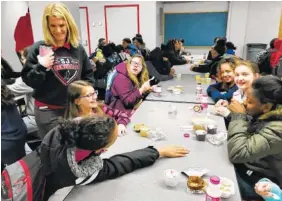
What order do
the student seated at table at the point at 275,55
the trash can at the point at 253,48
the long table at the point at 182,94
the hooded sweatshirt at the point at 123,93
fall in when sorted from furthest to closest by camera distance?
the trash can at the point at 253,48 < the student seated at table at the point at 275,55 < the long table at the point at 182,94 < the hooded sweatshirt at the point at 123,93

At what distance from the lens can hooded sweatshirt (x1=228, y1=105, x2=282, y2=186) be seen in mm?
1244

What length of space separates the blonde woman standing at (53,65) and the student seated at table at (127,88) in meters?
0.61

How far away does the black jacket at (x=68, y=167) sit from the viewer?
1.06 m

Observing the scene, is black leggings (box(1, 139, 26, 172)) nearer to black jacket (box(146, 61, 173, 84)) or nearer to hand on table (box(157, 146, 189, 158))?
hand on table (box(157, 146, 189, 158))

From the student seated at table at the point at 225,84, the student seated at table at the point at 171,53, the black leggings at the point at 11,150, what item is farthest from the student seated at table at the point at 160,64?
the black leggings at the point at 11,150

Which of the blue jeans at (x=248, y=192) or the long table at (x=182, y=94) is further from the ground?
the long table at (x=182, y=94)

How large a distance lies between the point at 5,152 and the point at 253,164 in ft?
5.14

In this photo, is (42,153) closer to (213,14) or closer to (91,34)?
(91,34)

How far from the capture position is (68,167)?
1065 millimetres

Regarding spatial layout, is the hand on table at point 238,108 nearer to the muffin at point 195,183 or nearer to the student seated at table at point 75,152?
the muffin at point 195,183

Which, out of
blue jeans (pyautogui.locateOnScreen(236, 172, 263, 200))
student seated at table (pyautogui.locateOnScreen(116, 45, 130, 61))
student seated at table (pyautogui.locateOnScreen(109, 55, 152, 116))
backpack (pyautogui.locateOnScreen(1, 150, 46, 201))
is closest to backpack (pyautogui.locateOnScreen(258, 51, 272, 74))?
student seated at table (pyautogui.locateOnScreen(116, 45, 130, 61))

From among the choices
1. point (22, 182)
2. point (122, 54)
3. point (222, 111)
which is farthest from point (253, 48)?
point (22, 182)

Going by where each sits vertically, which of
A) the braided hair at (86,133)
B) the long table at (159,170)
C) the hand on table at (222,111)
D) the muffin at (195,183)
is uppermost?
the braided hair at (86,133)

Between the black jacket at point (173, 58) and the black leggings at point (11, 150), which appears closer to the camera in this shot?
the black leggings at point (11, 150)
